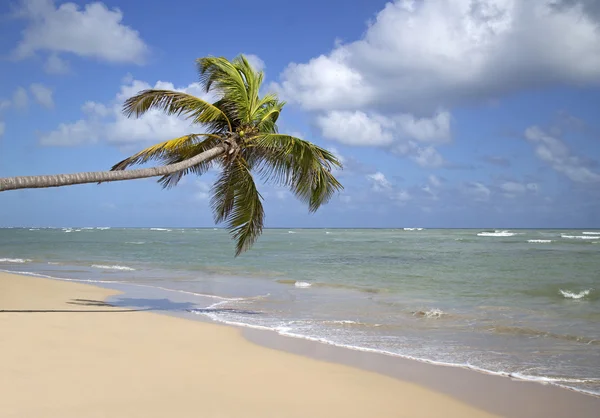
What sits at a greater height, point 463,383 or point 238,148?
point 238,148

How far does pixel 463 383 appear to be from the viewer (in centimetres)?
628

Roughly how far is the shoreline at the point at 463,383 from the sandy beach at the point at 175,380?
186 mm

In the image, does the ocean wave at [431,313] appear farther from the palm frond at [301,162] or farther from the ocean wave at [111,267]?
the ocean wave at [111,267]

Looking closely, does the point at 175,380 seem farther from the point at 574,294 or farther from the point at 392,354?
the point at 574,294

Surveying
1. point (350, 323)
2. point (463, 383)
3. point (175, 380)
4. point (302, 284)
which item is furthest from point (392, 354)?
point (302, 284)

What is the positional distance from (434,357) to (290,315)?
13.8ft

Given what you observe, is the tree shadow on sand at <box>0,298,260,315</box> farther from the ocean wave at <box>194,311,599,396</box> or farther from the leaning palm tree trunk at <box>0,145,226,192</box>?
the leaning palm tree trunk at <box>0,145,226,192</box>

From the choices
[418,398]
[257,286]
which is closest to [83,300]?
[257,286]

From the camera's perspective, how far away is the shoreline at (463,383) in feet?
18.0

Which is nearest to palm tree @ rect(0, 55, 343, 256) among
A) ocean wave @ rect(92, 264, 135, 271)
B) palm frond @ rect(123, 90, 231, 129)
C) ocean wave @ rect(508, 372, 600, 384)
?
palm frond @ rect(123, 90, 231, 129)

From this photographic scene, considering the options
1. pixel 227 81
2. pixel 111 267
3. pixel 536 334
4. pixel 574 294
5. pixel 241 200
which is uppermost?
pixel 227 81

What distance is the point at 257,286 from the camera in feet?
55.8

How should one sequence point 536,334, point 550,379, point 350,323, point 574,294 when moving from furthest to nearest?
point 574,294, point 350,323, point 536,334, point 550,379

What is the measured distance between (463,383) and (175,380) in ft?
11.0
